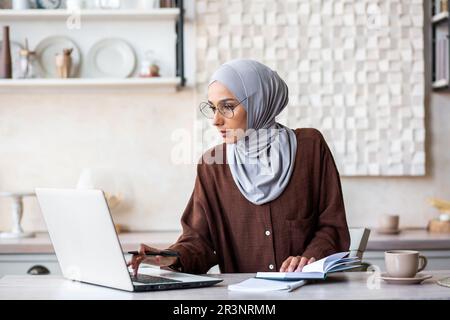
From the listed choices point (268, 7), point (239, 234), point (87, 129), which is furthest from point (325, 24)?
point (239, 234)

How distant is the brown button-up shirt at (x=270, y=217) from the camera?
2.39 m

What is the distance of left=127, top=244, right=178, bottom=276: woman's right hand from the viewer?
1993 mm

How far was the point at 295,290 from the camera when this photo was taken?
1.87 m

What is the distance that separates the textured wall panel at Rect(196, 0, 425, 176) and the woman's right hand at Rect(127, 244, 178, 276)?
1.78m

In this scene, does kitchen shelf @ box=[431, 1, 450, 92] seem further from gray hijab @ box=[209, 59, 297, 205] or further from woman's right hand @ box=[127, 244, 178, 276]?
woman's right hand @ box=[127, 244, 178, 276]

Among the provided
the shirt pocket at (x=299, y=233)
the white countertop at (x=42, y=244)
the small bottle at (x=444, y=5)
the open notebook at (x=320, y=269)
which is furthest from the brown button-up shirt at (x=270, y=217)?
the small bottle at (x=444, y=5)

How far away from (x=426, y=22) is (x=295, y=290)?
2408mm

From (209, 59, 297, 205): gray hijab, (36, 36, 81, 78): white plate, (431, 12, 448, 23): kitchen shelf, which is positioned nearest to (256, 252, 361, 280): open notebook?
(209, 59, 297, 205): gray hijab

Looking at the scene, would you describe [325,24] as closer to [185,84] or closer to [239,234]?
[185,84]

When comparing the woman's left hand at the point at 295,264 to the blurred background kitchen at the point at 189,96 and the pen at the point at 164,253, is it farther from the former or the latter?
the blurred background kitchen at the point at 189,96

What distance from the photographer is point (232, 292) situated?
186cm

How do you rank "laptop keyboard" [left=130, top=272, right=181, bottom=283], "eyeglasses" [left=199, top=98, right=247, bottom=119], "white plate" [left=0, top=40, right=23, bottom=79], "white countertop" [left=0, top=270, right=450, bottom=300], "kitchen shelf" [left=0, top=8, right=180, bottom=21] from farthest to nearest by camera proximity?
"white plate" [left=0, top=40, right=23, bottom=79], "kitchen shelf" [left=0, top=8, right=180, bottom=21], "eyeglasses" [left=199, top=98, right=247, bottom=119], "laptop keyboard" [left=130, top=272, right=181, bottom=283], "white countertop" [left=0, top=270, right=450, bottom=300]

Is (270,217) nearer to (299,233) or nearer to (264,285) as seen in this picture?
(299,233)

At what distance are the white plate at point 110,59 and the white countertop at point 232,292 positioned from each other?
1.92m
